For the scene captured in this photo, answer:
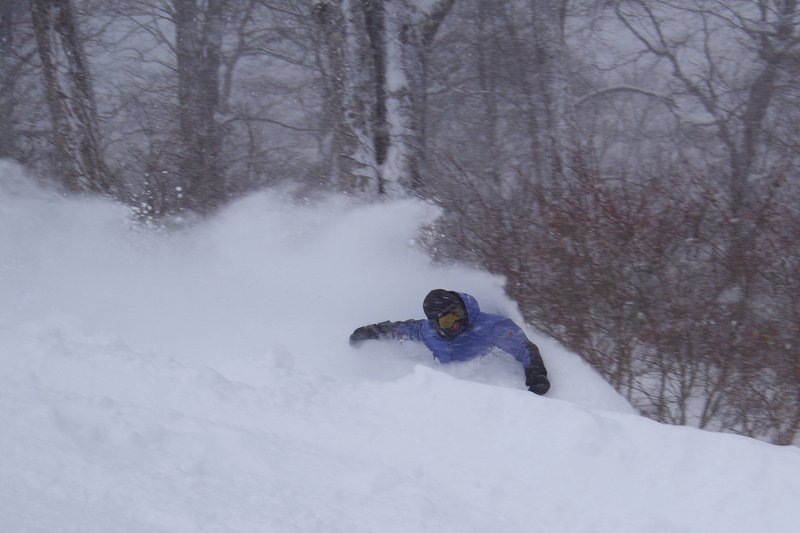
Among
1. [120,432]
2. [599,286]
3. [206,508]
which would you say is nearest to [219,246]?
[599,286]

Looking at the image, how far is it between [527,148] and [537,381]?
1034cm

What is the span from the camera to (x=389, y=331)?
5691mm

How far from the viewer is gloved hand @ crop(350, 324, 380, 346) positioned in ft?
18.9

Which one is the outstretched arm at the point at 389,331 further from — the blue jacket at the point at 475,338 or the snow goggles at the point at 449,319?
the snow goggles at the point at 449,319

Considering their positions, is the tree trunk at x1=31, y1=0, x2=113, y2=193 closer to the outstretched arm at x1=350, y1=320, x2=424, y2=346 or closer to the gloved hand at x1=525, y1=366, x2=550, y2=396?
the outstretched arm at x1=350, y1=320, x2=424, y2=346

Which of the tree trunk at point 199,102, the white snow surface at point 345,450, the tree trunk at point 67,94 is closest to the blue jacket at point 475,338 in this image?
the white snow surface at point 345,450

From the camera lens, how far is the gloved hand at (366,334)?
5.77 m

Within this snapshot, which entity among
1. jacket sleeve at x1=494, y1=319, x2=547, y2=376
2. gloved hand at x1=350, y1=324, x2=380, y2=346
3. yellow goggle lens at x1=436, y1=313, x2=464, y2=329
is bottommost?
gloved hand at x1=350, y1=324, x2=380, y2=346

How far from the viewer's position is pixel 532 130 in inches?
524

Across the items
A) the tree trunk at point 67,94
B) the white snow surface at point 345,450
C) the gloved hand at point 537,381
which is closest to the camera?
the white snow surface at point 345,450

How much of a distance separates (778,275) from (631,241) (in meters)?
0.97

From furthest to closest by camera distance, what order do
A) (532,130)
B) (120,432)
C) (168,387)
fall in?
(532,130)
(168,387)
(120,432)

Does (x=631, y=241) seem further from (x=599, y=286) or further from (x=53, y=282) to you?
(x=53, y=282)

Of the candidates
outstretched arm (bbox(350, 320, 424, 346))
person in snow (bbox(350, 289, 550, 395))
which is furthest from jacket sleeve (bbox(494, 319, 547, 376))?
outstretched arm (bbox(350, 320, 424, 346))
